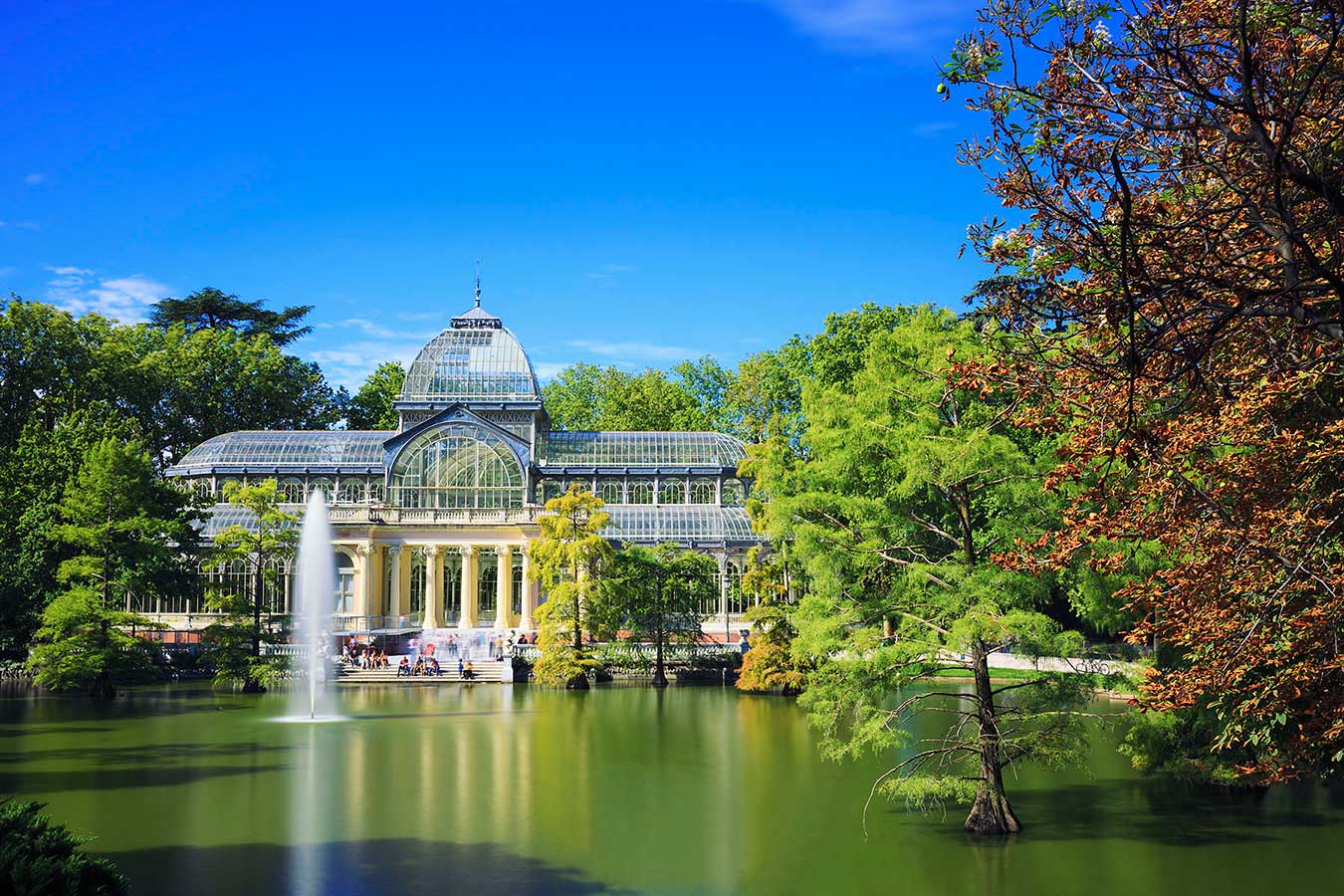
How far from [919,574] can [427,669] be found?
115ft

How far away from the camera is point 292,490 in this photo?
64.8m

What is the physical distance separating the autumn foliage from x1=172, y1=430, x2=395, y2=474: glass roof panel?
58317 millimetres

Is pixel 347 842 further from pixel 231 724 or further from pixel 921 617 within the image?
pixel 231 724

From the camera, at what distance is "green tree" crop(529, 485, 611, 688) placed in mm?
46406

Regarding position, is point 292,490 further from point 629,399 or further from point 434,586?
point 629,399

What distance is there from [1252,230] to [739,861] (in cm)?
1318

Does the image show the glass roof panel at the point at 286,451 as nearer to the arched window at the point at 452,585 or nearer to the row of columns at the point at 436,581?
the row of columns at the point at 436,581

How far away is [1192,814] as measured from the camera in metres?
21.9

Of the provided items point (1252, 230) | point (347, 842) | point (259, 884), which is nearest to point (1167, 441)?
point (1252, 230)

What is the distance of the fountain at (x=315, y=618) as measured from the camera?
38.6 metres

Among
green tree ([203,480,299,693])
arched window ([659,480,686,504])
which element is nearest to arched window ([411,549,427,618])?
arched window ([659,480,686,504])

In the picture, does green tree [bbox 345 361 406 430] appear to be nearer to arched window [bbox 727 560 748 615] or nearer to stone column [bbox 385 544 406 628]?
stone column [bbox 385 544 406 628]

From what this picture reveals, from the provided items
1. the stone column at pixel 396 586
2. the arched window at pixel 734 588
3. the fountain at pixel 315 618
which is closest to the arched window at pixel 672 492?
the arched window at pixel 734 588

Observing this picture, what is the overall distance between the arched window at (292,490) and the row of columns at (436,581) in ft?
18.9
